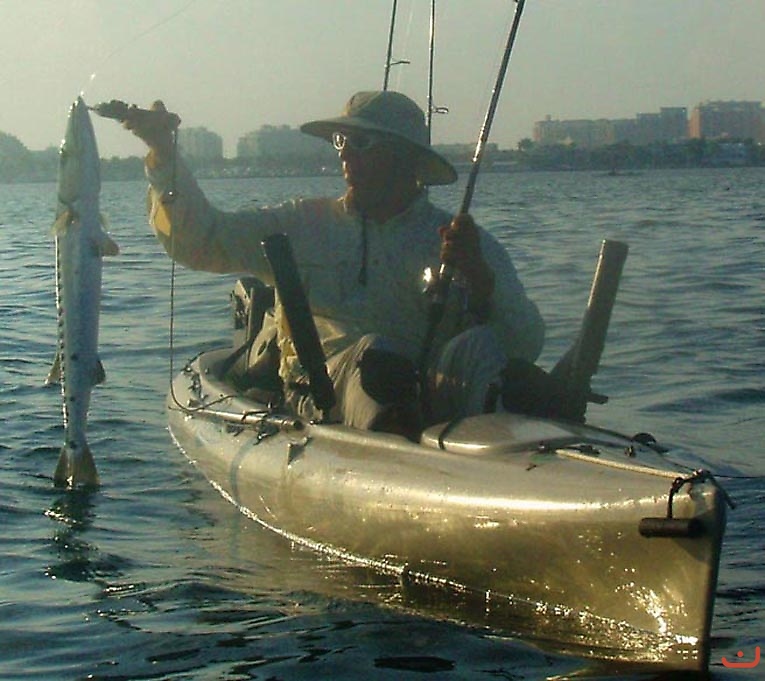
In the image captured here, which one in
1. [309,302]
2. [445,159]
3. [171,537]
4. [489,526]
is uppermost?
[445,159]

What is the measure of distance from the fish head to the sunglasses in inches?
47.0

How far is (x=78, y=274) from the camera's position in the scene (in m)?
6.62

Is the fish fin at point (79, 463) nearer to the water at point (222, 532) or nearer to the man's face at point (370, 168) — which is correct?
the water at point (222, 532)

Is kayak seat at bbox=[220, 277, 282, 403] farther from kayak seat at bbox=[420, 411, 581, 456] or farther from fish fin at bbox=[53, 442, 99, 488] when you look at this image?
kayak seat at bbox=[420, 411, 581, 456]

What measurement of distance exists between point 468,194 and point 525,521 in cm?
190

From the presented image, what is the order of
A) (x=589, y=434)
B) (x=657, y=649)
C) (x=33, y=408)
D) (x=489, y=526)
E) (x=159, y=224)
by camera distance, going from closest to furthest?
(x=657, y=649)
(x=489, y=526)
(x=589, y=434)
(x=159, y=224)
(x=33, y=408)

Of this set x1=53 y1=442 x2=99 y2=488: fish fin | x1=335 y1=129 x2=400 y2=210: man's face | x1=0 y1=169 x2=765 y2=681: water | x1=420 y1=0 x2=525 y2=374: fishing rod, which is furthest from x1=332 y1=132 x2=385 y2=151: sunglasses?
x1=53 y1=442 x2=99 y2=488: fish fin

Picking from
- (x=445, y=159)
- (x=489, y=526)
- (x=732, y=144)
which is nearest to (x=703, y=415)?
(x=445, y=159)

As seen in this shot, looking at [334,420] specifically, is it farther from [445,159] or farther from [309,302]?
[445,159]

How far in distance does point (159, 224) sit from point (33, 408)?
4.19 metres

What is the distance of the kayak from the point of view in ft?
15.3

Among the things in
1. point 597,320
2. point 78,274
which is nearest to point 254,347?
point 78,274

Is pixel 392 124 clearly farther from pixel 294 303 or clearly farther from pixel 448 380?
pixel 448 380

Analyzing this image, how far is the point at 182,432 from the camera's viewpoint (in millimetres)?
8539
